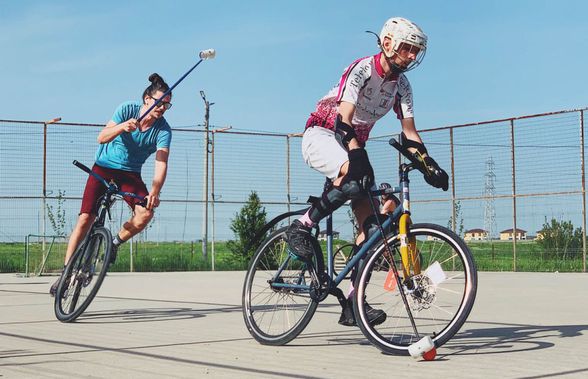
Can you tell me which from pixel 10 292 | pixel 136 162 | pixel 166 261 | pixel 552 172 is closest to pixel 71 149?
pixel 166 261

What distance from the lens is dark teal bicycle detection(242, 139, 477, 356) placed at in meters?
4.71

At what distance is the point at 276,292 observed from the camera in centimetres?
547

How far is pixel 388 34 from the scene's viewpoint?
5.12 m

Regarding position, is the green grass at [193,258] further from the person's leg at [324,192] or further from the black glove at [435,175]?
the black glove at [435,175]

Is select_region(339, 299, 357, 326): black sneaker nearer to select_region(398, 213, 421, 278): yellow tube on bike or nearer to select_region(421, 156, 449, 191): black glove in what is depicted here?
select_region(398, 213, 421, 278): yellow tube on bike

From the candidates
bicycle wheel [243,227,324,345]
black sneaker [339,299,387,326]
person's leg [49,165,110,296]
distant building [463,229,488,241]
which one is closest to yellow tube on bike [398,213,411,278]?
black sneaker [339,299,387,326]

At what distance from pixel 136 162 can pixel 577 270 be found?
510 inches

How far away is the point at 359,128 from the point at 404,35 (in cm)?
68

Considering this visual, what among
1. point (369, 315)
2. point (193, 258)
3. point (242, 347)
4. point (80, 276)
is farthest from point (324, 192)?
point (193, 258)

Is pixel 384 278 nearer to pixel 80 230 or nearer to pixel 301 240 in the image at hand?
pixel 301 240

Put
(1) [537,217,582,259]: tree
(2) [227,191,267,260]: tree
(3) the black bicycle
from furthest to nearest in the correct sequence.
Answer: (2) [227,191,267,260]: tree
(1) [537,217,582,259]: tree
(3) the black bicycle

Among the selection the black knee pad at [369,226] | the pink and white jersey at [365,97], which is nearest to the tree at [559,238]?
the pink and white jersey at [365,97]

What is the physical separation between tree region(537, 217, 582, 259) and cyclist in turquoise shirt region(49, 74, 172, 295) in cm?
1279

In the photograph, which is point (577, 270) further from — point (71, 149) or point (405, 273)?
point (405, 273)
